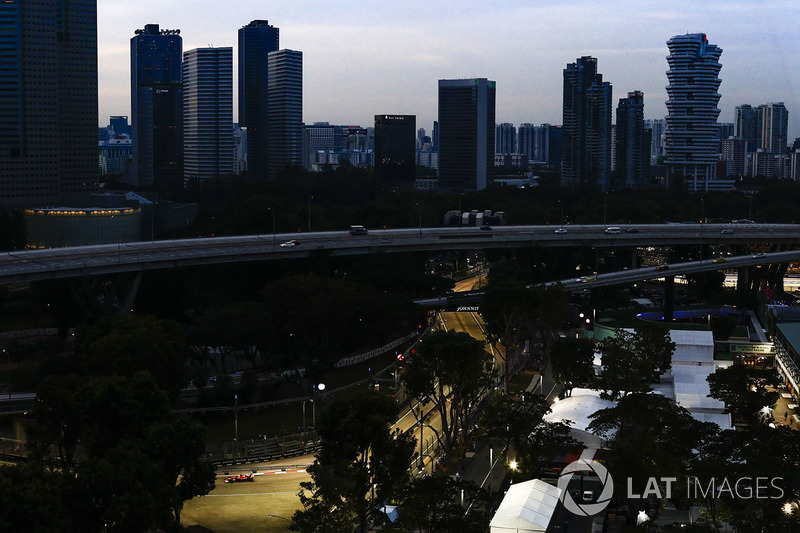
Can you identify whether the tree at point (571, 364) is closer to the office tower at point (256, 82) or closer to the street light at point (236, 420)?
the street light at point (236, 420)

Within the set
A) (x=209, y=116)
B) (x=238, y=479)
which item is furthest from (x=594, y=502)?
(x=209, y=116)

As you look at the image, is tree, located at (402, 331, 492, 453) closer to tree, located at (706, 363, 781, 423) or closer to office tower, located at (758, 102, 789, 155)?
tree, located at (706, 363, 781, 423)

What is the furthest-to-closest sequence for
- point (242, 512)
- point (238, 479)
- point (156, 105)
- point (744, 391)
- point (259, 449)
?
point (156, 105) < point (744, 391) < point (259, 449) < point (238, 479) < point (242, 512)

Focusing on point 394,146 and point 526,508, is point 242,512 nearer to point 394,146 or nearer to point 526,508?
point 526,508

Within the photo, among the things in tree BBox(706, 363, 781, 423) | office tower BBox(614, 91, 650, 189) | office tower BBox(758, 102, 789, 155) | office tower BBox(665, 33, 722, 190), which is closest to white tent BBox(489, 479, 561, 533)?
tree BBox(706, 363, 781, 423)

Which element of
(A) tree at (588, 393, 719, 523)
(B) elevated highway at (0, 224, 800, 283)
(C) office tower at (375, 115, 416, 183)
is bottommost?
(A) tree at (588, 393, 719, 523)
